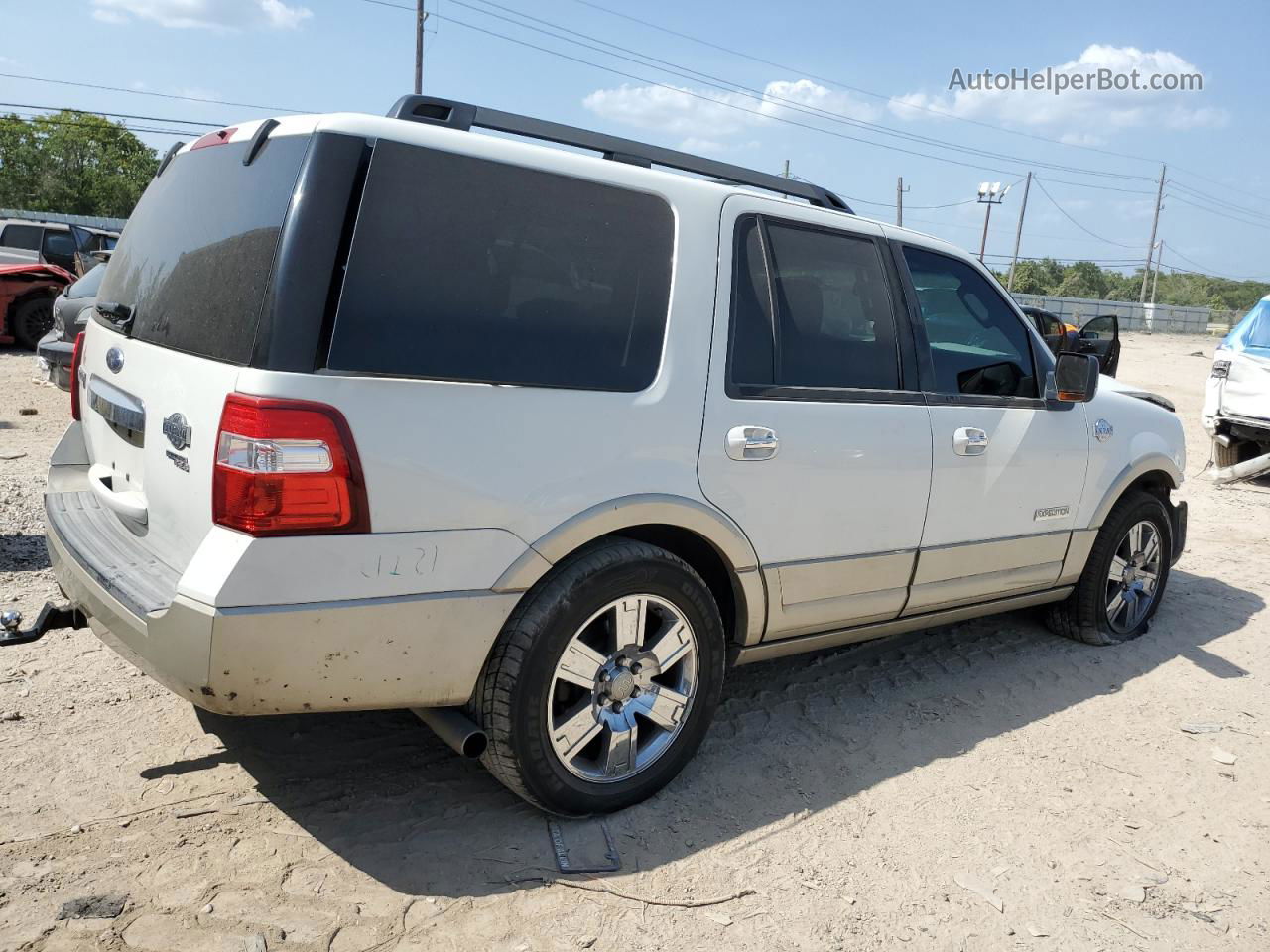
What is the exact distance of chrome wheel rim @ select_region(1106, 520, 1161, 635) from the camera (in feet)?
16.8

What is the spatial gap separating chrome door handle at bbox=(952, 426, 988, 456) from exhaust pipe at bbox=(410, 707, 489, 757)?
2169 millimetres

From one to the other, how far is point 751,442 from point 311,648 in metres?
1.50

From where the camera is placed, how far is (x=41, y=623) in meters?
3.16

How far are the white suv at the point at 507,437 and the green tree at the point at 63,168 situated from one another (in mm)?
62231

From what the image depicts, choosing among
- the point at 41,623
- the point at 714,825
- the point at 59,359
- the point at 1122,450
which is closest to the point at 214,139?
the point at 41,623

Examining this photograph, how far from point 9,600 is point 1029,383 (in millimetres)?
Result: 4704

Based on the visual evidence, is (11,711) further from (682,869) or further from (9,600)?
(682,869)

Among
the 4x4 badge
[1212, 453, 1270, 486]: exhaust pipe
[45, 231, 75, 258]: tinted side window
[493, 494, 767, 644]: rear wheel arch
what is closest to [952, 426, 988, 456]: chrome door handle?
[493, 494, 767, 644]: rear wheel arch

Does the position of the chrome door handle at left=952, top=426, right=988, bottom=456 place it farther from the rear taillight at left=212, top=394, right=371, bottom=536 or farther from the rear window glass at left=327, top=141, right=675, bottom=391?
the rear taillight at left=212, top=394, right=371, bottom=536

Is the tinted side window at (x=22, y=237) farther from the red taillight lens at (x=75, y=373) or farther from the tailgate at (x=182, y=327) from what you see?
the tailgate at (x=182, y=327)

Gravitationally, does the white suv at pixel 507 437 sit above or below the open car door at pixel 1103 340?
below

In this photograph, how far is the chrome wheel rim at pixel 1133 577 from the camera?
16.8 ft

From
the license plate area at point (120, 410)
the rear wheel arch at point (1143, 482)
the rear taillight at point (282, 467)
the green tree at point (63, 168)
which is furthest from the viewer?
the green tree at point (63, 168)

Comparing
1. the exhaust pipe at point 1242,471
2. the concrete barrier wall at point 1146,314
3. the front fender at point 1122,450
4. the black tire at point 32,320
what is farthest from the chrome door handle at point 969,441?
the concrete barrier wall at point 1146,314
